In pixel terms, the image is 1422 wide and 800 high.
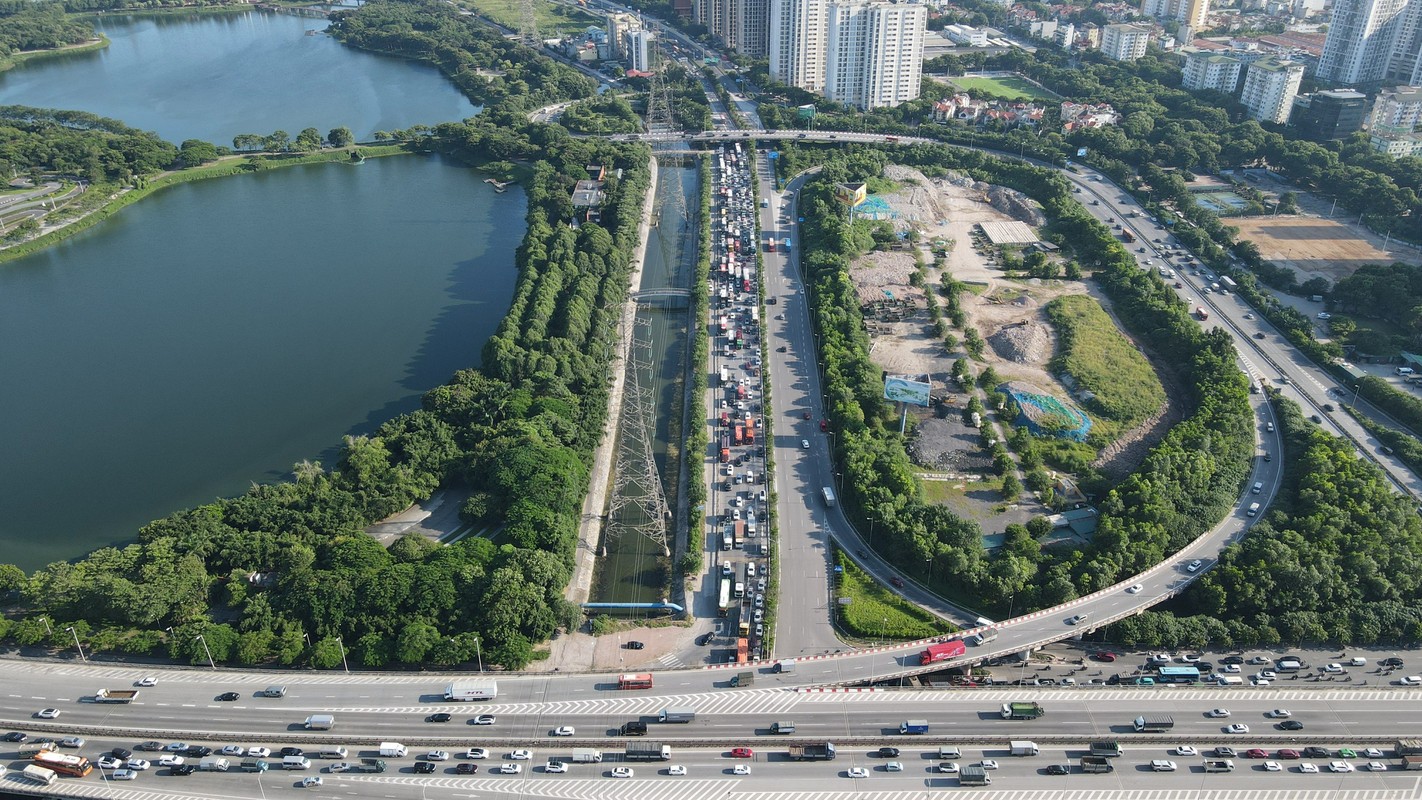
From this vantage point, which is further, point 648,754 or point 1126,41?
point 1126,41

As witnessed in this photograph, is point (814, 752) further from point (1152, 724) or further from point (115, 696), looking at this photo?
point (115, 696)

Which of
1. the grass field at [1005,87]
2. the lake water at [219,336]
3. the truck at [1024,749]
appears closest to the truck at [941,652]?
the truck at [1024,749]

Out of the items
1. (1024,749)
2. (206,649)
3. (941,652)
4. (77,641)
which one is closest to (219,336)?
(77,641)

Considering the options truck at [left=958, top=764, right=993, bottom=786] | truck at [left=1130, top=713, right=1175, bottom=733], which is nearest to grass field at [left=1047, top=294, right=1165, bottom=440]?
truck at [left=1130, top=713, right=1175, bottom=733]

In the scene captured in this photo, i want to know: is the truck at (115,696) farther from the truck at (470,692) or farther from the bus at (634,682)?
the bus at (634,682)

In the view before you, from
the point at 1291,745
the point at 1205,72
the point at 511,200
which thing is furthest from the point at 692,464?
the point at 1205,72
